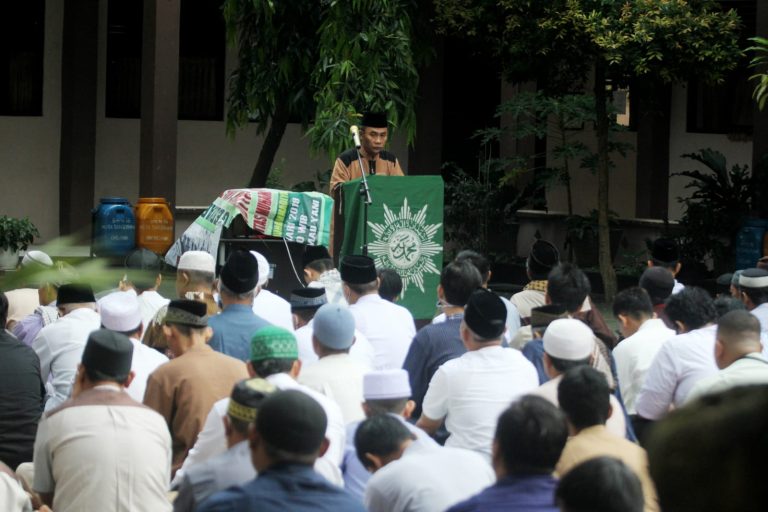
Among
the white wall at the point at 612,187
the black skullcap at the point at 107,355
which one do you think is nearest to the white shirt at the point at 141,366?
the black skullcap at the point at 107,355

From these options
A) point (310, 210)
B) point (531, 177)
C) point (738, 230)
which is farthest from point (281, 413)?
point (531, 177)

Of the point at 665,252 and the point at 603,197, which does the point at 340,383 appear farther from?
the point at 603,197

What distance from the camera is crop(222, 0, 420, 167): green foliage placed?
15070 millimetres

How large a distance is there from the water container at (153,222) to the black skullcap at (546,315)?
9.59 m

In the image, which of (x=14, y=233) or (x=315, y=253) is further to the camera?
(x=14, y=233)

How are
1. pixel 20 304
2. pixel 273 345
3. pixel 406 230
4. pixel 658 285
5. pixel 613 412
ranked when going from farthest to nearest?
pixel 406 230 → pixel 20 304 → pixel 658 285 → pixel 613 412 → pixel 273 345

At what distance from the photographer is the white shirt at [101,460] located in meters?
4.57

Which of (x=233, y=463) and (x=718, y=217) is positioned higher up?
(x=718, y=217)

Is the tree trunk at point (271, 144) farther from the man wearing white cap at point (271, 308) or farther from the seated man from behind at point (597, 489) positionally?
the seated man from behind at point (597, 489)

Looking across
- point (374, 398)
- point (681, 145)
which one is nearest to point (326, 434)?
point (374, 398)

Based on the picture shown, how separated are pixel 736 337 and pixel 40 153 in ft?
48.8

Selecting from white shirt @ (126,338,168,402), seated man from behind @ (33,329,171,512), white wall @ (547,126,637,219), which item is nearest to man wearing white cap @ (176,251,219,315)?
white shirt @ (126,338,168,402)

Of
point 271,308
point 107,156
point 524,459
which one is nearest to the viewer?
point 524,459

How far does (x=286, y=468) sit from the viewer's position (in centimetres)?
343
